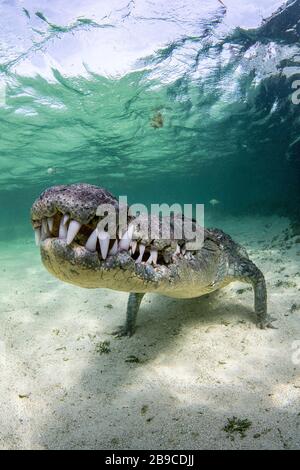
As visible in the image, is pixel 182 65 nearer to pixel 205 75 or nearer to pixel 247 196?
pixel 205 75

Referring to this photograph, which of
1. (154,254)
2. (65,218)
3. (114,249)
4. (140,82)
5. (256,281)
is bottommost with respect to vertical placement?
(256,281)

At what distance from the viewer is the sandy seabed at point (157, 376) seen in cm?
280

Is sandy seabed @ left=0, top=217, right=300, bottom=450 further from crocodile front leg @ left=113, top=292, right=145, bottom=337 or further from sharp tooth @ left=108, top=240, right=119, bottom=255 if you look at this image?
sharp tooth @ left=108, top=240, right=119, bottom=255

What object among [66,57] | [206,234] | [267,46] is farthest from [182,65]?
[206,234]

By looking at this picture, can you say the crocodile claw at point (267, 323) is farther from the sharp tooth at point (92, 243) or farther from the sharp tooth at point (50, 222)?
the sharp tooth at point (50, 222)

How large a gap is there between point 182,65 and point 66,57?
14.3 ft

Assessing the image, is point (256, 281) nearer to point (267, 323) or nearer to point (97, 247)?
point (267, 323)

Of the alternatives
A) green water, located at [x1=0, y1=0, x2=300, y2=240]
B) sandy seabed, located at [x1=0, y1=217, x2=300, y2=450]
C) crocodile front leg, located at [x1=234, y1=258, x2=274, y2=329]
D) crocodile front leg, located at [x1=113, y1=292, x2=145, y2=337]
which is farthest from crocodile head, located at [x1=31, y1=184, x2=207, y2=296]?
green water, located at [x1=0, y1=0, x2=300, y2=240]

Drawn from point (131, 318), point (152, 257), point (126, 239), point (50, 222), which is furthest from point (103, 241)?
point (131, 318)

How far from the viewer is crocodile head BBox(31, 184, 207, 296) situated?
2.17 meters

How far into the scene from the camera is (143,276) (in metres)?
2.60

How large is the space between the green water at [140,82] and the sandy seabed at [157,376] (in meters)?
8.60

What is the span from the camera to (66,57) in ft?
38.2

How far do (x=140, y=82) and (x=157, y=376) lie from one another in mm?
12911
